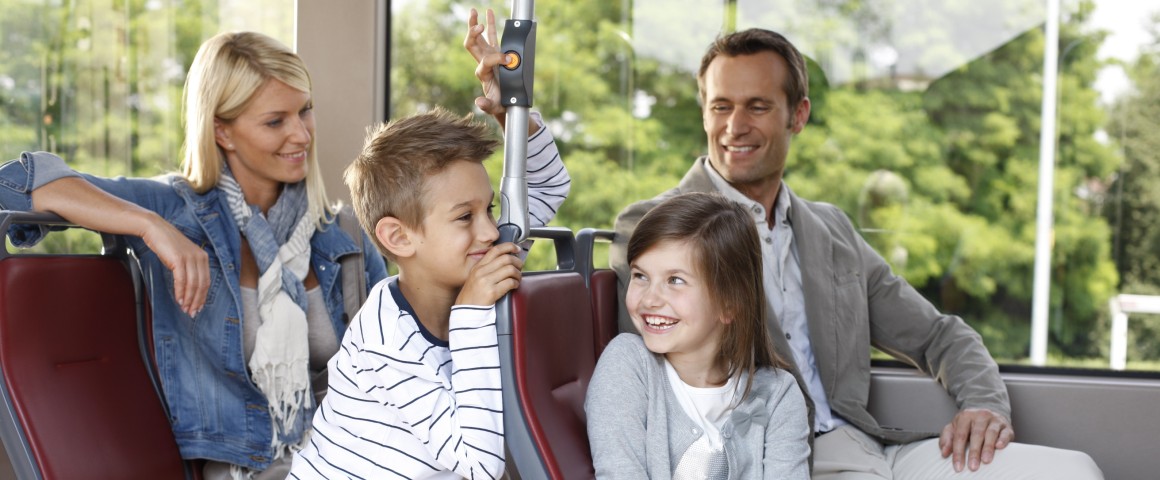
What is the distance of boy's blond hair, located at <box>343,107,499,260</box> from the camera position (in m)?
1.87

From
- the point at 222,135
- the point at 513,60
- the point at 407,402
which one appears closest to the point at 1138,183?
the point at 513,60

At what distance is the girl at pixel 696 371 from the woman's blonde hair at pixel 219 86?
1058 millimetres

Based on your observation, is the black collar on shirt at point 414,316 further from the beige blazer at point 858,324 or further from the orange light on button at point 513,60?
the beige blazer at point 858,324

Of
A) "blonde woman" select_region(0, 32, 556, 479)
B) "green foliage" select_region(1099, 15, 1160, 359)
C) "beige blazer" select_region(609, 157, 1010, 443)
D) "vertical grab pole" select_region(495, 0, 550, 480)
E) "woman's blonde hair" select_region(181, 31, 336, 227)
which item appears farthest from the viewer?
"green foliage" select_region(1099, 15, 1160, 359)

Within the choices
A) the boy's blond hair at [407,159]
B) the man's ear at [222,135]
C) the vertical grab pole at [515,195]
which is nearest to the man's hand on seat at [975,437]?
the vertical grab pole at [515,195]

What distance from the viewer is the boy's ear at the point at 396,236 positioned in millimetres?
1897

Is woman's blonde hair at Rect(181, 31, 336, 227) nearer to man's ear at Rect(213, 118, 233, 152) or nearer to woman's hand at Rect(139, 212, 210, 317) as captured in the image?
man's ear at Rect(213, 118, 233, 152)

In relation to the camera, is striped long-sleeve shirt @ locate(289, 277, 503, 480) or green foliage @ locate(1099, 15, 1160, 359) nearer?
striped long-sleeve shirt @ locate(289, 277, 503, 480)

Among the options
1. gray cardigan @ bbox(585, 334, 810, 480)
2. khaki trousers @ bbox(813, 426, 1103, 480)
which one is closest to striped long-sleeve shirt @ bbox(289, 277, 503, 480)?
gray cardigan @ bbox(585, 334, 810, 480)

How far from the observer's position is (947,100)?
356cm

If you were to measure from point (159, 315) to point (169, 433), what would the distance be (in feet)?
0.84

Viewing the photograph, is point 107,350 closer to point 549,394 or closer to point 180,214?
point 180,214

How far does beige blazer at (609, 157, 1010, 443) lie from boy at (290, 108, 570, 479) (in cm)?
63

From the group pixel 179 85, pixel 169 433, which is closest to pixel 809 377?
pixel 169 433
